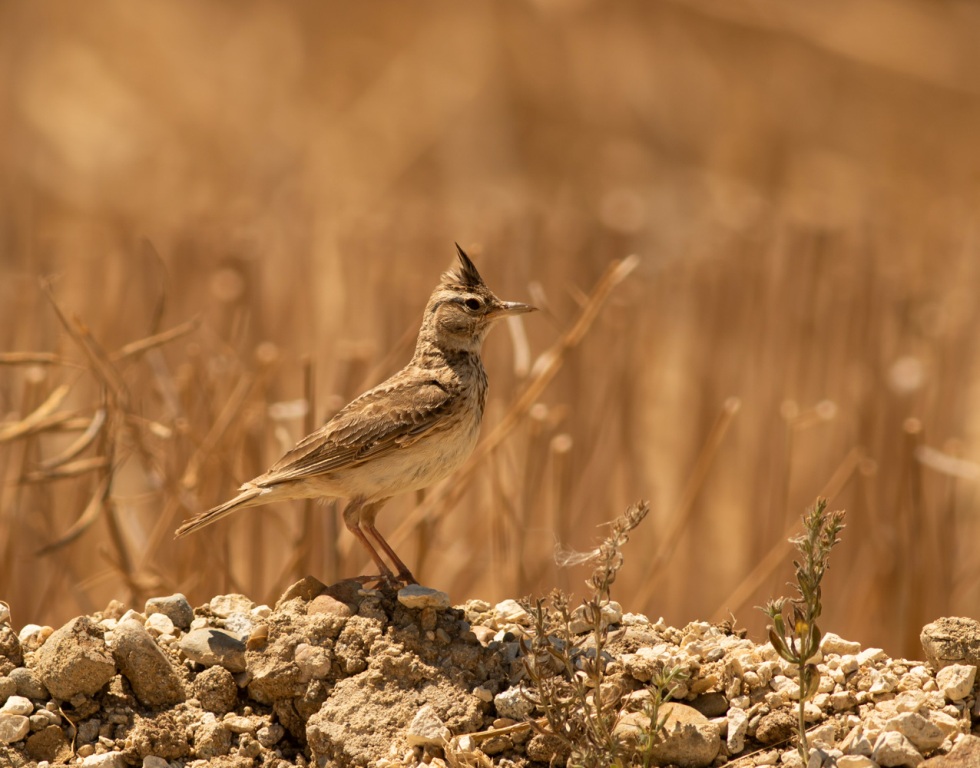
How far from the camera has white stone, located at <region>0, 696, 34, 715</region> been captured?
12.3 ft

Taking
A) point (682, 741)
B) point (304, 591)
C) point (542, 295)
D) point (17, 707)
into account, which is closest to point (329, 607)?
point (304, 591)

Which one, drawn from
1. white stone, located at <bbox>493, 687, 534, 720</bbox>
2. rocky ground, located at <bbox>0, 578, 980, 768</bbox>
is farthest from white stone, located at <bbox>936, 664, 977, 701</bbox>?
white stone, located at <bbox>493, 687, 534, 720</bbox>

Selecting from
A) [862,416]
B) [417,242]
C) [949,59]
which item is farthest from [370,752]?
[949,59]

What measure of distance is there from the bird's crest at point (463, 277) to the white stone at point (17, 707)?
239 cm

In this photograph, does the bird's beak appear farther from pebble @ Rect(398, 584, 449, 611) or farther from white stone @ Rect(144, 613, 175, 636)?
white stone @ Rect(144, 613, 175, 636)

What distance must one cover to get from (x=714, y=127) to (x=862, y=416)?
8671mm

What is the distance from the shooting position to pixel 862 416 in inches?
288

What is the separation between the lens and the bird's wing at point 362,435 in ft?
16.3

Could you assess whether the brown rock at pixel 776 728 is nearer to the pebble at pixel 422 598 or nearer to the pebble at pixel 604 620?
the pebble at pixel 604 620

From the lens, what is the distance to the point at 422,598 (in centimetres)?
417

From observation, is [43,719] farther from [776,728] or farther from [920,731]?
[920,731]

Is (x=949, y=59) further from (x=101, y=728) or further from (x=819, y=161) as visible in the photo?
(x=101, y=728)

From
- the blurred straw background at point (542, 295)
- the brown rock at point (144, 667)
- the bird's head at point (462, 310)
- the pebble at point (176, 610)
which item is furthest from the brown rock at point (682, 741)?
the blurred straw background at point (542, 295)

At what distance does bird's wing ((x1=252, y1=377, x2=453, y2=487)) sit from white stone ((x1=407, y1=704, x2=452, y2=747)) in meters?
1.33
